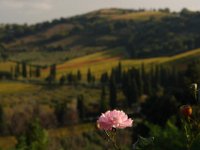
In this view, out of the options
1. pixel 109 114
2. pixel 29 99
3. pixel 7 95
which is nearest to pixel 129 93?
pixel 29 99

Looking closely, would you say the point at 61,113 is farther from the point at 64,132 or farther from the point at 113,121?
the point at 113,121

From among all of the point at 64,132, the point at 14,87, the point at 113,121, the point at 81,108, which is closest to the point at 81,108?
the point at 81,108

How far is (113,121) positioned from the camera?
4.95 m

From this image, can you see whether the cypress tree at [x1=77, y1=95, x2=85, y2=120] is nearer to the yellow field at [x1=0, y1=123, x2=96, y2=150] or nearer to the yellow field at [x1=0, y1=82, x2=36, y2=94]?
the yellow field at [x1=0, y1=123, x2=96, y2=150]

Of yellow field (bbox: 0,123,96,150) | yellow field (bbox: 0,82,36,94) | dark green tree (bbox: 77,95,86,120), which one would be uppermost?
dark green tree (bbox: 77,95,86,120)

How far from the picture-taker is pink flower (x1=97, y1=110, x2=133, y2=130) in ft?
16.1

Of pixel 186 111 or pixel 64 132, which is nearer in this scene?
pixel 186 111

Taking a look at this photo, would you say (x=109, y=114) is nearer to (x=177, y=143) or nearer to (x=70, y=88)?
(x=177, y=143)

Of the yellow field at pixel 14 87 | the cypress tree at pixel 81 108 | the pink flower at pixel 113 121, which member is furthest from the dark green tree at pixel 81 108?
the pink flower at pixel 113 121

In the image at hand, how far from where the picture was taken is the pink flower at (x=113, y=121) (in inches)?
193

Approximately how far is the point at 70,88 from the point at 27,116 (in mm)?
46827

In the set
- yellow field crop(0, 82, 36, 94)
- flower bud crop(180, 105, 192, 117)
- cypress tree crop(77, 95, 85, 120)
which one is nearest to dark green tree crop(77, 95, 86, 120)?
cypress tree crop(77, 95, 85, 120)

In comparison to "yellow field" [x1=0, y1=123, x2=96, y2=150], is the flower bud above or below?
above

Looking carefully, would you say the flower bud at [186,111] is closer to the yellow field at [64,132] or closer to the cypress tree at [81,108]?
the yellow field at [64,132]
